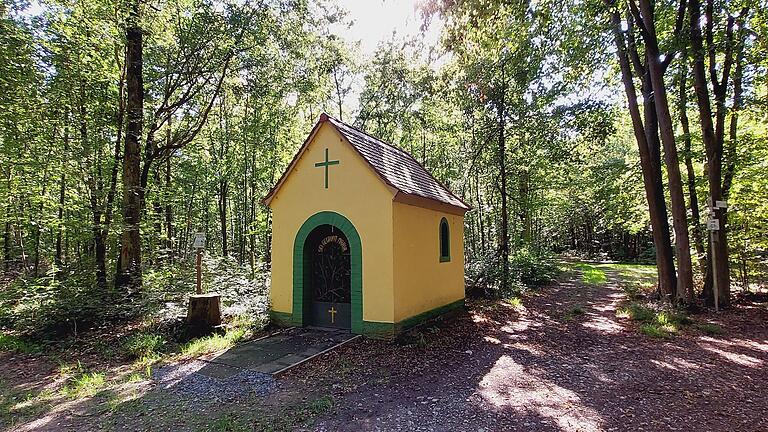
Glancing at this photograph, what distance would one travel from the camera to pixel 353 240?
792 cm

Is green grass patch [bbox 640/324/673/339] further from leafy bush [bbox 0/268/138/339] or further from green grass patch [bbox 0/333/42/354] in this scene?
green grass patch [bbox 0/333/42/354]

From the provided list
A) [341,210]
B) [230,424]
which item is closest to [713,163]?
[341,210]

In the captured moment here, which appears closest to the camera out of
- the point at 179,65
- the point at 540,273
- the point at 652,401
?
the point at 652,401

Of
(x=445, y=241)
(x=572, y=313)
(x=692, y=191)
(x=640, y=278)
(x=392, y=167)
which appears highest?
(x=392, y=167)

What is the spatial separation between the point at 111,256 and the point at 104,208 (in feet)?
6.47

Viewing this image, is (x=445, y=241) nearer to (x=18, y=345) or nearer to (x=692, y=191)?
(x=692, y=191)

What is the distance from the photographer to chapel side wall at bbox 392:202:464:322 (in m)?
7.67

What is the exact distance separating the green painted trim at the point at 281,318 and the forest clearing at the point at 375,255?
0.04 m

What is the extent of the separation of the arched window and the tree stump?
18.1ft

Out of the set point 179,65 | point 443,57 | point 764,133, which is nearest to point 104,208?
point 179,65

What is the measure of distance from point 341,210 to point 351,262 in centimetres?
113

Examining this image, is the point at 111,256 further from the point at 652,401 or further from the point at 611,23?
the point at 611,23

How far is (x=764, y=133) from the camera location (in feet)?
33.1

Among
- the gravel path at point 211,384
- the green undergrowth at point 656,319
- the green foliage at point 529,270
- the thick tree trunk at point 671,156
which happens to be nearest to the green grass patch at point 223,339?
the gravel path at point 211,384
